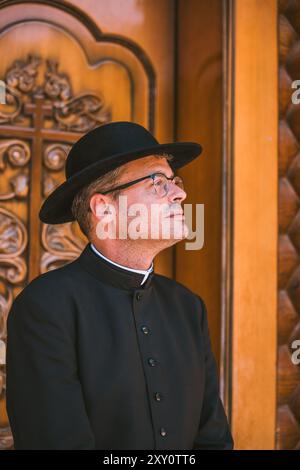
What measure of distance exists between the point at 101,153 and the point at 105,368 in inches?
20.3

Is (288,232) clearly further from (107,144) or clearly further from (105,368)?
(105,368)

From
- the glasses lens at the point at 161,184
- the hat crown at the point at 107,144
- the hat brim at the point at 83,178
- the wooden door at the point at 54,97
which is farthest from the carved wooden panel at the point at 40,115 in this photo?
the glasses lens at the point at 161,184

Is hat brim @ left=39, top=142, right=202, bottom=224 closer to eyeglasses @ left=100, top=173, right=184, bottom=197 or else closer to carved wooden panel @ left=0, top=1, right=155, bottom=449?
eyeglasses @ left=100, top=173, right=184, bottom=197

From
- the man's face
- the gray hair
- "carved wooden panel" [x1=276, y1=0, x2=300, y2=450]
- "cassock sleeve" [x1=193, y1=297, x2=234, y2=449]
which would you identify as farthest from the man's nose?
"carved wooden panel" [x1=276, y1=0, x2=300, y2=450]

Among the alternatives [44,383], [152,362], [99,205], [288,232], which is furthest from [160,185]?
[288,232]

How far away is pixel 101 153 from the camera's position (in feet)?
5.18

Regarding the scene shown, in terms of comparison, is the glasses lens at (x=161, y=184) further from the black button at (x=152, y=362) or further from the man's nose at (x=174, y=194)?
the black button at (x=152, y=362)

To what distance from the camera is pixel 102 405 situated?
1.44m

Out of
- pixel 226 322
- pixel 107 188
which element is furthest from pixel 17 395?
pixel 226 322

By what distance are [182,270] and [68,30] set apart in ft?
3.20

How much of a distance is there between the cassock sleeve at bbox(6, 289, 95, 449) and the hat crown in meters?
0.37

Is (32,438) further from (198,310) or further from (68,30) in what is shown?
(68,30)

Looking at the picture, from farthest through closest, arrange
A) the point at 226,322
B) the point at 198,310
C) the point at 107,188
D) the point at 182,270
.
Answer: the point at 182,270
the point at 226,322
the point at 198,310
the point at 107,188

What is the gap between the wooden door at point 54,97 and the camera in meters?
2.22
